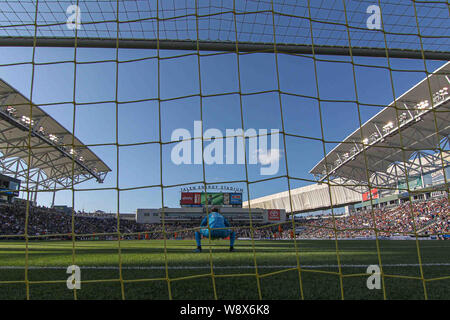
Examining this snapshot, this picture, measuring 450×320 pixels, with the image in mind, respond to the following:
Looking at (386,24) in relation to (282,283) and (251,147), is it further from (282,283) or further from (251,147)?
(282,283)

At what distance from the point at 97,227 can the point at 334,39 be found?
34.8 meters

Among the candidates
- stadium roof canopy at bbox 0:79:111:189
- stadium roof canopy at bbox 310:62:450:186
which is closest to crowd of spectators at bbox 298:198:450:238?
stadium roof canopy at bbox 310:62:450:186

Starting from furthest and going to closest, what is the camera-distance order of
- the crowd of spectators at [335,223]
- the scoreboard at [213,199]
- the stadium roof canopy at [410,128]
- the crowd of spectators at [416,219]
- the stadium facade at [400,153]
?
1. the scoreboard at [213,199]
2. the crowd of spectators at [335,223]
3. the crowd of spectators at [416,219]
4. the stadium roof canopy at [410,128]
5. the stadium facade at [400,153]

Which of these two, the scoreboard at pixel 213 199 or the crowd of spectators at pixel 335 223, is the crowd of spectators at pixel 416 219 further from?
the scoreboard at pixel 213 199

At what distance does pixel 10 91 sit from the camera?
54.4 feet

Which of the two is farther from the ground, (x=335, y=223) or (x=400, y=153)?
(x=400, y=153)

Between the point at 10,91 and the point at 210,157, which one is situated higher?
the point at 10,91

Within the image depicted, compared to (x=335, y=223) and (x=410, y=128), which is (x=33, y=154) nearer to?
(x=335, y=223)

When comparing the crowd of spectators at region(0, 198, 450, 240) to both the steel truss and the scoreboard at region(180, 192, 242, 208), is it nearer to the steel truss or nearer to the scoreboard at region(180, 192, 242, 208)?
the steel truss

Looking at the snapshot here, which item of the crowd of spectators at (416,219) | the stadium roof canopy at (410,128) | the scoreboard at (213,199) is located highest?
the stadium roof canopy at (410,128)

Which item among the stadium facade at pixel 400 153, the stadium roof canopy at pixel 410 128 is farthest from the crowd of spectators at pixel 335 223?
the stadium roof canopy at pixel 410 128

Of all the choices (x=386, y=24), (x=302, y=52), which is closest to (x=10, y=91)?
(x=302, y=52)

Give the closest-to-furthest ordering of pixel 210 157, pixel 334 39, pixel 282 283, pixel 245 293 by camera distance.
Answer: pixel 245 293
pixel 282 283
pixel 210 157
pixel 334 39

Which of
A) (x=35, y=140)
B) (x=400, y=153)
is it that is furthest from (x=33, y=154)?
(x=400, y=153)
